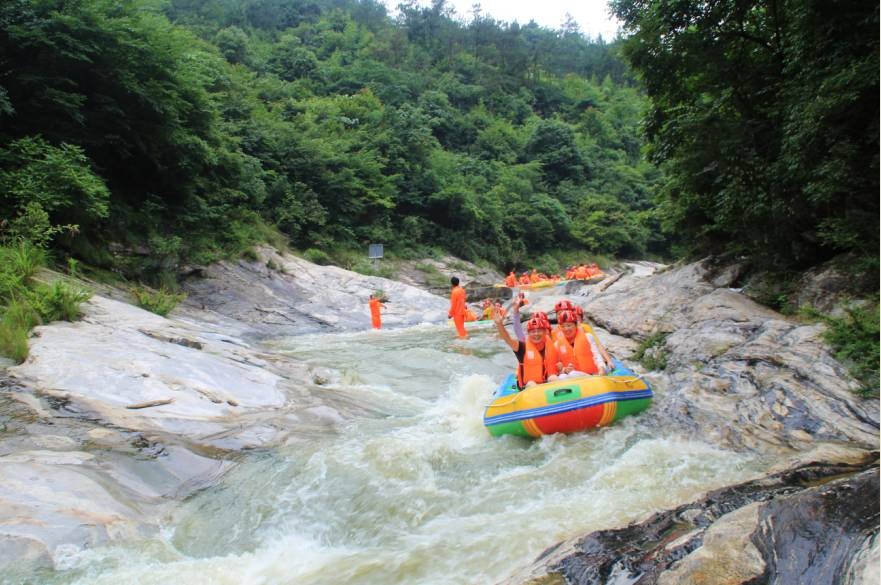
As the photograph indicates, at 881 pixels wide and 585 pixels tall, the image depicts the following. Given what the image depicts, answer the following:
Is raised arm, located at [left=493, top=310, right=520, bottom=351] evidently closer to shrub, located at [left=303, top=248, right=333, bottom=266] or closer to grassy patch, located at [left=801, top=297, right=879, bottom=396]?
grassy patch, located at [left=801, top=297, right=879, bottom=396]

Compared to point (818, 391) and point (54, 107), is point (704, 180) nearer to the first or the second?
point (818, 391)

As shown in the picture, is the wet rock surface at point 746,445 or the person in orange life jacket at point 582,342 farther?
the person in orange life jacket at point 582,342

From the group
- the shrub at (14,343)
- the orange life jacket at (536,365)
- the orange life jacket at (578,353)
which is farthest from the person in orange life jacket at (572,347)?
the shrub at (14,343)

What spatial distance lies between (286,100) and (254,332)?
28710mm

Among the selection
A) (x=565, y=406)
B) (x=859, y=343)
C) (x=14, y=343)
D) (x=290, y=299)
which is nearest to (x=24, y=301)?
(x=14, y=343)

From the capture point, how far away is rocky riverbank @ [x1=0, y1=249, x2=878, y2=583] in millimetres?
2557

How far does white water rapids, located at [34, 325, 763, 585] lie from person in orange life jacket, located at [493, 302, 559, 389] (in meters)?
0.84

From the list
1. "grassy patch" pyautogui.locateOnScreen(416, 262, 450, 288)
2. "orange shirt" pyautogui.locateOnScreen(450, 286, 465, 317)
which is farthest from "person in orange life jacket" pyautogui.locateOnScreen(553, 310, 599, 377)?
"grassy patch" pyautogui.locateOnScreen(416, 262, 450, 288)

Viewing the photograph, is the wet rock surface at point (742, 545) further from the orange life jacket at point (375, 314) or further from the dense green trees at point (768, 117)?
the orange life jacket at point (375, 314)

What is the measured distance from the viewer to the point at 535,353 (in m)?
6.23

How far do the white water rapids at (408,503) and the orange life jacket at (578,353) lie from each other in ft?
2.67

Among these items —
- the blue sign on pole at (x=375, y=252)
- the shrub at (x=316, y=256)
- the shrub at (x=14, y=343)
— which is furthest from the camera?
the blue sign on pole at (x=375, y=252)

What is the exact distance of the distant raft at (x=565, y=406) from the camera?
530 cm

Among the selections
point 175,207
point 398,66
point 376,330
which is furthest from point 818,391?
point 398,66
